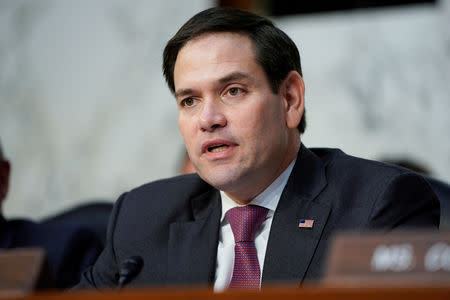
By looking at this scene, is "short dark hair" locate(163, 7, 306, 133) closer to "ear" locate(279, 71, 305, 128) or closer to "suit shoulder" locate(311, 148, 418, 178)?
"ear" locate(279, 71, 305, 128)

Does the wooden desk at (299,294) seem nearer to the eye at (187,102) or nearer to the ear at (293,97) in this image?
the eye at (187,102)

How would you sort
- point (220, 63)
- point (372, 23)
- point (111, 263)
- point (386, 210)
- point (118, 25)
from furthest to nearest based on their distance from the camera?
point (118, 25) < point (372, 23) < point (111, 263) < point (220, 63) < point (386, 210)

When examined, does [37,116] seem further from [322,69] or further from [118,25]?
[322,69]

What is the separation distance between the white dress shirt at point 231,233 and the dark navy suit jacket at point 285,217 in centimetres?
3

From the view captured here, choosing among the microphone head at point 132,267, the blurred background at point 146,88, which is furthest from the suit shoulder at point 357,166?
the blurred background at point 146,88

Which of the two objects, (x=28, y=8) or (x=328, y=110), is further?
(x=28, y=8)

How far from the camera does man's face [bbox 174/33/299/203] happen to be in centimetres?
200

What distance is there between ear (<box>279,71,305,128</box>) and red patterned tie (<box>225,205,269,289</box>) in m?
0.31

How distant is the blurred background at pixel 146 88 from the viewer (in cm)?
411

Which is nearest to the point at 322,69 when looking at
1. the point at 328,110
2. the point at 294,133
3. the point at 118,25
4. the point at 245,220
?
the point at 328,110

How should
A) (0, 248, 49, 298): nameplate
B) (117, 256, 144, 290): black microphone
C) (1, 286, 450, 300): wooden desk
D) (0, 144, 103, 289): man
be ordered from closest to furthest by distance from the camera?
1. (1, 286, 450, 300): wooden desk
2. (0, 248, 49, 298): nameplate
3. (117, 256, 144, 290): black microphone
4. (0, 144, 103, 289): man

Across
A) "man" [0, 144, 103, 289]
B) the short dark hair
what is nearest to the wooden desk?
the short dark hair

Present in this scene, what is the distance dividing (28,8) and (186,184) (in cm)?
348

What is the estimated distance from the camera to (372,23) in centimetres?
422
